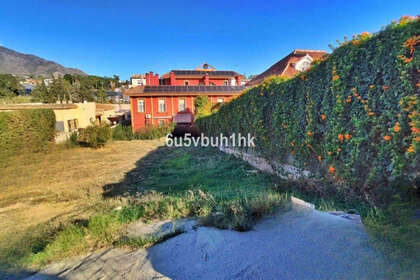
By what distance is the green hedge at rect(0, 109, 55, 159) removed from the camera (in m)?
9.84

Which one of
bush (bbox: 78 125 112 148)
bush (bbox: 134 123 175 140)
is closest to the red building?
bush (bbox: 134 123 175 140)

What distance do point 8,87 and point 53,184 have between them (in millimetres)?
34602

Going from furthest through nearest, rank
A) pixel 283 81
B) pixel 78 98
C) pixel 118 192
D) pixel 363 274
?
pixel 78 98 < pixel 118 192 < pixel 283 81 < pixel 363 274

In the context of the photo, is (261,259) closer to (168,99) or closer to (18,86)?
(168,99)

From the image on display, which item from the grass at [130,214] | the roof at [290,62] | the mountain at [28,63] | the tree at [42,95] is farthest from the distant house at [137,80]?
the mountain at [28,63]

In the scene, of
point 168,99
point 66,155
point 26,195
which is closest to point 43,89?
point 168,99

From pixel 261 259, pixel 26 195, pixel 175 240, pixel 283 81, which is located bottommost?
pixel 26 195

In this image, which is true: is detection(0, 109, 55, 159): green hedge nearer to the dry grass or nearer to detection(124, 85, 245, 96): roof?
the dry grass

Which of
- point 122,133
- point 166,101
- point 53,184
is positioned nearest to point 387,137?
point 53,184

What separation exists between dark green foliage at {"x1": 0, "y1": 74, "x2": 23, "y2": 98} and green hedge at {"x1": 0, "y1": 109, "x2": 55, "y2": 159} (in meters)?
23.4

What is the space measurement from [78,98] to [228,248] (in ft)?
Answer: 120

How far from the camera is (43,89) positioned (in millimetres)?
26000

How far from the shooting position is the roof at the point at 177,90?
1881 centimetres

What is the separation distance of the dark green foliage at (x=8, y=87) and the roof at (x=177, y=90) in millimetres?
22455
